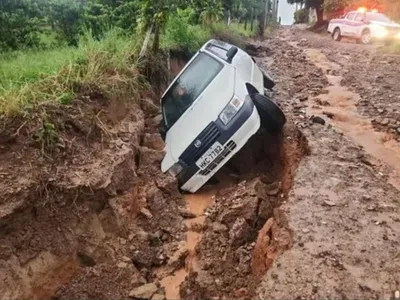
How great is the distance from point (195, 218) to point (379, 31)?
15220 mm

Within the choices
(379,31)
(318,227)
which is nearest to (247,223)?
(318,227)

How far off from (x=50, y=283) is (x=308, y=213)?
2611mm

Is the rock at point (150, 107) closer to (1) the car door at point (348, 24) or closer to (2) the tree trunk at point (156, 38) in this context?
(2) the tree trunk at point (156, 38)

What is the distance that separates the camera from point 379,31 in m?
17.4

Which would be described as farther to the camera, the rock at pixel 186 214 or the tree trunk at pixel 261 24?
the tree trunk at pixel 261 24

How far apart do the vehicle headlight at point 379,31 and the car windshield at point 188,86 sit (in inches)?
518

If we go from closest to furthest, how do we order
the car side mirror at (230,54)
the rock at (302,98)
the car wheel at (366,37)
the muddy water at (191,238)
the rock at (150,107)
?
the muddy water at (191,238), the car side mirror at (230,54), the rock at (150,107), the rock at (302,98), the car wheel at (366,37)

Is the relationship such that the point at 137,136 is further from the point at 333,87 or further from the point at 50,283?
the point at 333,87

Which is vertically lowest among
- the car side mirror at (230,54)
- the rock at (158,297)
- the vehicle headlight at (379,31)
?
the vehicle headlight at (379,31)

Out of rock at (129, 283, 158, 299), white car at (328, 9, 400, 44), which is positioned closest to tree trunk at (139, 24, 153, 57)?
rock at (129, 283, 158, 299)

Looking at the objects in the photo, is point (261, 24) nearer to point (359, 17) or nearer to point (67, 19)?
point (359, 17)

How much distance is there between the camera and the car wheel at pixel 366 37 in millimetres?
18048

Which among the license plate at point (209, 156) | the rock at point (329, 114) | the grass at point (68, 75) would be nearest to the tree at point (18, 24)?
the grass at point (68, 75)

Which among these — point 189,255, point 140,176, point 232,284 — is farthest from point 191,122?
point 232,284
